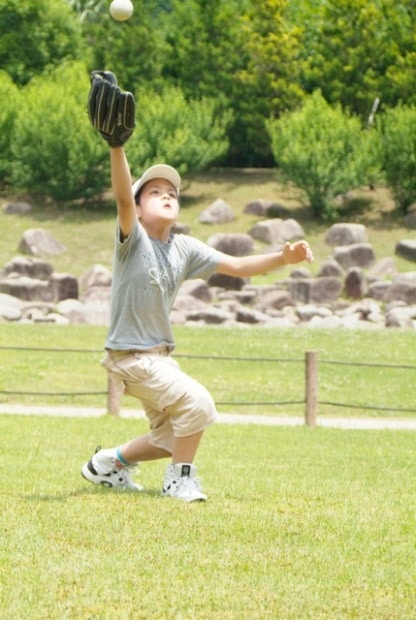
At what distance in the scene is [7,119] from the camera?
6184cm

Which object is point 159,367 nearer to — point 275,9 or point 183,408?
point 183,408

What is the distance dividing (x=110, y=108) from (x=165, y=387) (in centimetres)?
159

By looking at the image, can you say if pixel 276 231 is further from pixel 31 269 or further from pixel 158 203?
pixel 158 203

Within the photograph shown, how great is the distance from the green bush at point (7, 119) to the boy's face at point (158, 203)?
54212 mm

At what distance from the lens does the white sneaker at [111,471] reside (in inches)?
312

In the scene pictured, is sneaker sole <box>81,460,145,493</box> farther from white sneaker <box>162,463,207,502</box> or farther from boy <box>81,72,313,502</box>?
white sneaker <box>162,463,207,502</box>

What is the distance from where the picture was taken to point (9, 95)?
62.5 metres

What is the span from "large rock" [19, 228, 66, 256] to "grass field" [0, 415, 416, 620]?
41944mm

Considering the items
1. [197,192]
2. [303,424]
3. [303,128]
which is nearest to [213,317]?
[303,424]

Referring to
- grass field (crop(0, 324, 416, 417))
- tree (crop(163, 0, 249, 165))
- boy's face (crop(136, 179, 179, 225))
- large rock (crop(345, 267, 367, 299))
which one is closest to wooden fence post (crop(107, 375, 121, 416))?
grass field (crop(0, 324, 416, 417))

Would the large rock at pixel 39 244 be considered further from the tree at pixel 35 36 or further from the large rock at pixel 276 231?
the tree at pixel 35 36

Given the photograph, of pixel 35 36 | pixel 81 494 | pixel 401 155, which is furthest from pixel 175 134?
pixel 81 494

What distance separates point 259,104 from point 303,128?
7.85 meters

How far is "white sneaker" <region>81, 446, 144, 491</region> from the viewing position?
7.91 m
